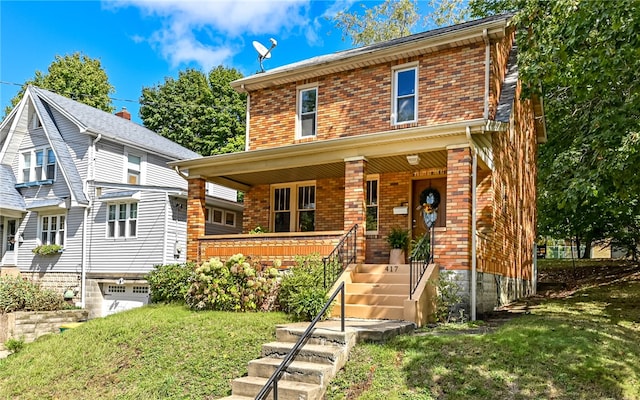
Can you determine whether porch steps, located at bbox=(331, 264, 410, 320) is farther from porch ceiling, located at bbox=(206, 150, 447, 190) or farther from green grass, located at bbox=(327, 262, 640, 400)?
porch ceiling, located at bbox=(206, 150, 447, 190)

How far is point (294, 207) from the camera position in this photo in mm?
15969

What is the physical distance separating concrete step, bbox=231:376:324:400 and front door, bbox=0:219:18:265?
64.4ft

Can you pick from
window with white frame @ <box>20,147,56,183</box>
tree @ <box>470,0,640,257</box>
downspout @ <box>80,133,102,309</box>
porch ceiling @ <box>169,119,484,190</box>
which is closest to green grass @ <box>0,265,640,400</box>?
tree @ <box>470,0,640,257</box>

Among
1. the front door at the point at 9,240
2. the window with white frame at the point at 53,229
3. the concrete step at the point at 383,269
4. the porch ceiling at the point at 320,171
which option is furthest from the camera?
the front door at the point at 9,240

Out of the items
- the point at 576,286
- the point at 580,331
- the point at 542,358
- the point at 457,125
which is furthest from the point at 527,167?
the point at 542,358

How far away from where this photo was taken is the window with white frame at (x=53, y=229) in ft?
71.6

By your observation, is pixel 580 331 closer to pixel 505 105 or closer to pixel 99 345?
pixel 505 105

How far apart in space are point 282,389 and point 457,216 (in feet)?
17.4

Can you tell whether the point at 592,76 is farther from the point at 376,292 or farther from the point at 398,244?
the point at 376,292

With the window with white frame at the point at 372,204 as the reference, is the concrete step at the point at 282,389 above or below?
below

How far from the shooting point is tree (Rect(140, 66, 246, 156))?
36.1 metres

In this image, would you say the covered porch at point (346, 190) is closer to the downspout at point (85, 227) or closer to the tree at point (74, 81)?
the downspout at point (85, 227)

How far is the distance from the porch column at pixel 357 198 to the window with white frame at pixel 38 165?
1551cm

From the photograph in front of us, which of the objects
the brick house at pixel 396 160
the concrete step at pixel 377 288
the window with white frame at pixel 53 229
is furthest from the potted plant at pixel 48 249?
the concrete step at pixel 377 288
